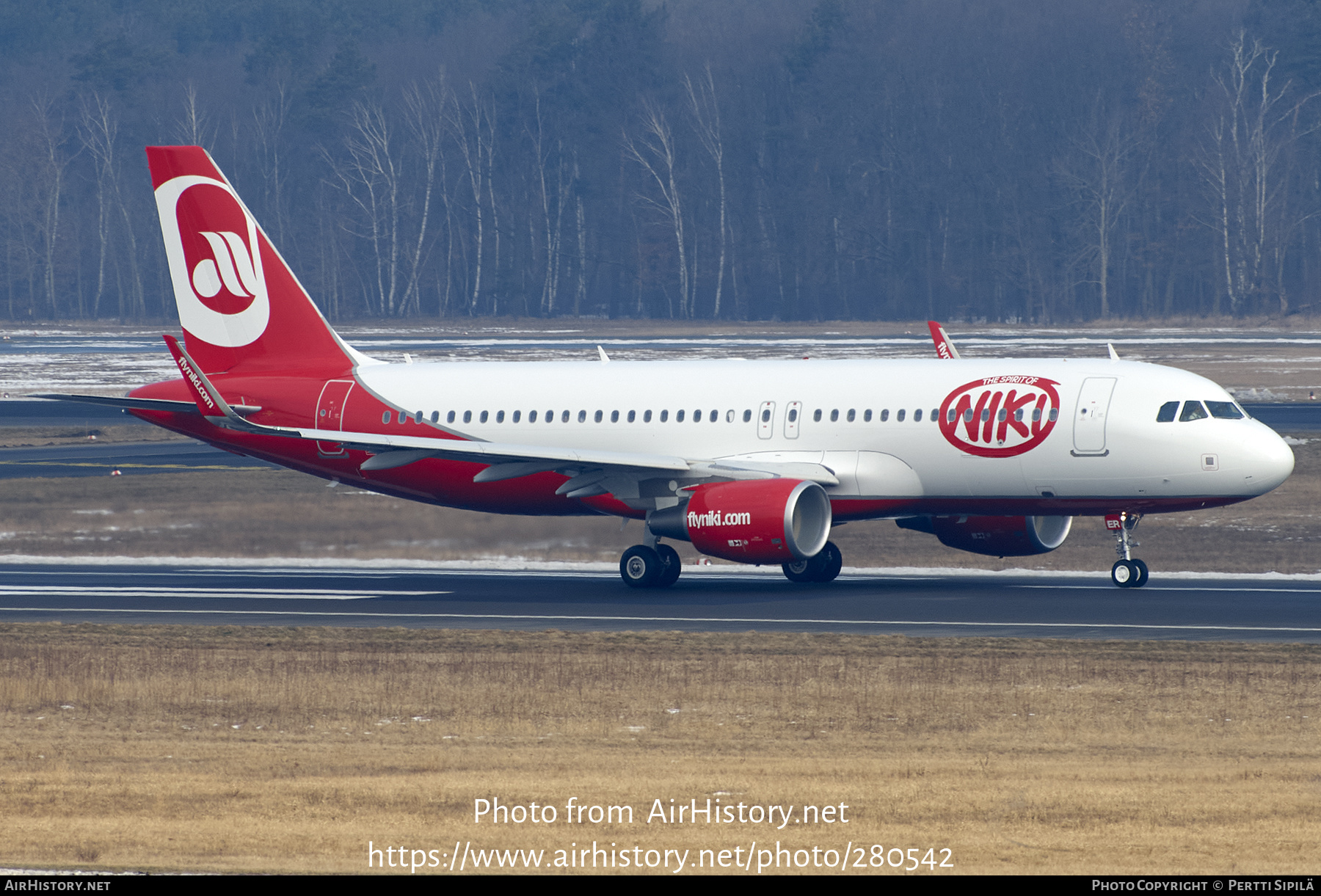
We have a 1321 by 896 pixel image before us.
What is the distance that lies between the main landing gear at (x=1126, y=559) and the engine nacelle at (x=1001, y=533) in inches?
58.5

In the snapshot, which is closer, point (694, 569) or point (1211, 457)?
point (1211, 457)

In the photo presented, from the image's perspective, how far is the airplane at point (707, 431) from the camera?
31328 mm

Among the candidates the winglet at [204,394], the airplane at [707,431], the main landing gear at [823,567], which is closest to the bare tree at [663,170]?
the airplane at [707,431]

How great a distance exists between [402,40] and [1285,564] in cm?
15687

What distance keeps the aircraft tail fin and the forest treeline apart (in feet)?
305

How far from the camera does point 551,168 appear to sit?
149000 millimetres

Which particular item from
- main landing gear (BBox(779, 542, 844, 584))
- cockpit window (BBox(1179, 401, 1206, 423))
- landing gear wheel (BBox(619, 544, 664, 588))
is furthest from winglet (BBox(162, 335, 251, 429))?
cockpit window (BBox(1179, 401, 1206, 423))

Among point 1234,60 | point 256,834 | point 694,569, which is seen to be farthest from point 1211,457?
point 1234,60

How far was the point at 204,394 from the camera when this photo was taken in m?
34.0

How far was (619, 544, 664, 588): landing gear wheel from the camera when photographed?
33438 mm

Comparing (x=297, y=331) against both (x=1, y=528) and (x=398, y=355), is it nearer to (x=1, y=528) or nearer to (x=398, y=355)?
(x=1, y=528)

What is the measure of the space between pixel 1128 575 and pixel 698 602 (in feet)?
24.0

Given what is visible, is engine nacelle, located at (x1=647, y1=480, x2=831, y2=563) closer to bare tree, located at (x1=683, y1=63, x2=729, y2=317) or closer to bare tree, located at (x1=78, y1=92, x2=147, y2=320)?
bare tree, located at (x1=683, y1=63, x2=729, y2=317)

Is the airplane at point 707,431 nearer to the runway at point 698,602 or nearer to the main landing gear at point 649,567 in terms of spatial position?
the main landing gear at point 649,567
